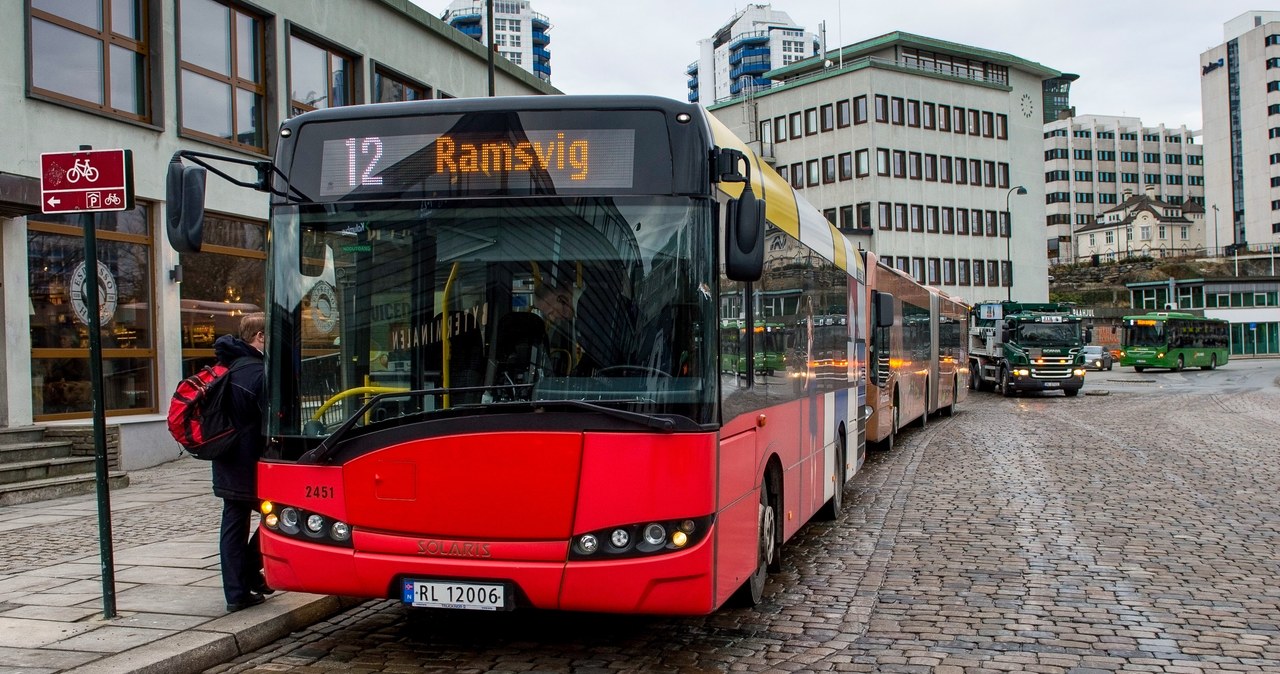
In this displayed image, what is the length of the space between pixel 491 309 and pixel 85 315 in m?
11.0

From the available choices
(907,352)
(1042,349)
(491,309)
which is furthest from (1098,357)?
(491,309)

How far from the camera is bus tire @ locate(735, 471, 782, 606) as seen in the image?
6.85m

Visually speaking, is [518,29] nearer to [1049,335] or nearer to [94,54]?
[1049,335]

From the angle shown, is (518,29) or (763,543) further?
(518,29)

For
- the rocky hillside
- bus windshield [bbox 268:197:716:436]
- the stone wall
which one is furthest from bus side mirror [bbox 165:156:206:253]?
the rocky hillside

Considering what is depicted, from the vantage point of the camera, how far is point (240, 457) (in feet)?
21.8

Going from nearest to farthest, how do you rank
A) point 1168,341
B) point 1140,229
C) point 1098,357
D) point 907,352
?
point 907,352
point 1168,341
point 1098,357
point 1140,229

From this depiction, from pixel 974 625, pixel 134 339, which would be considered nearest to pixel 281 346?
pixel 974 625

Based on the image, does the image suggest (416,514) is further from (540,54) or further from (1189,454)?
(540,54)

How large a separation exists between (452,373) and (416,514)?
27.5 inches

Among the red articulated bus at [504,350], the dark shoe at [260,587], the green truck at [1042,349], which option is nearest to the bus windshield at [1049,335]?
the green truck at [1042,349]

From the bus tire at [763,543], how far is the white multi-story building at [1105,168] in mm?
153981

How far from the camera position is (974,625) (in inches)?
259

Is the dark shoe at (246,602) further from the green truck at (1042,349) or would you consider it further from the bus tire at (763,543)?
the green truck at (1042,349)
